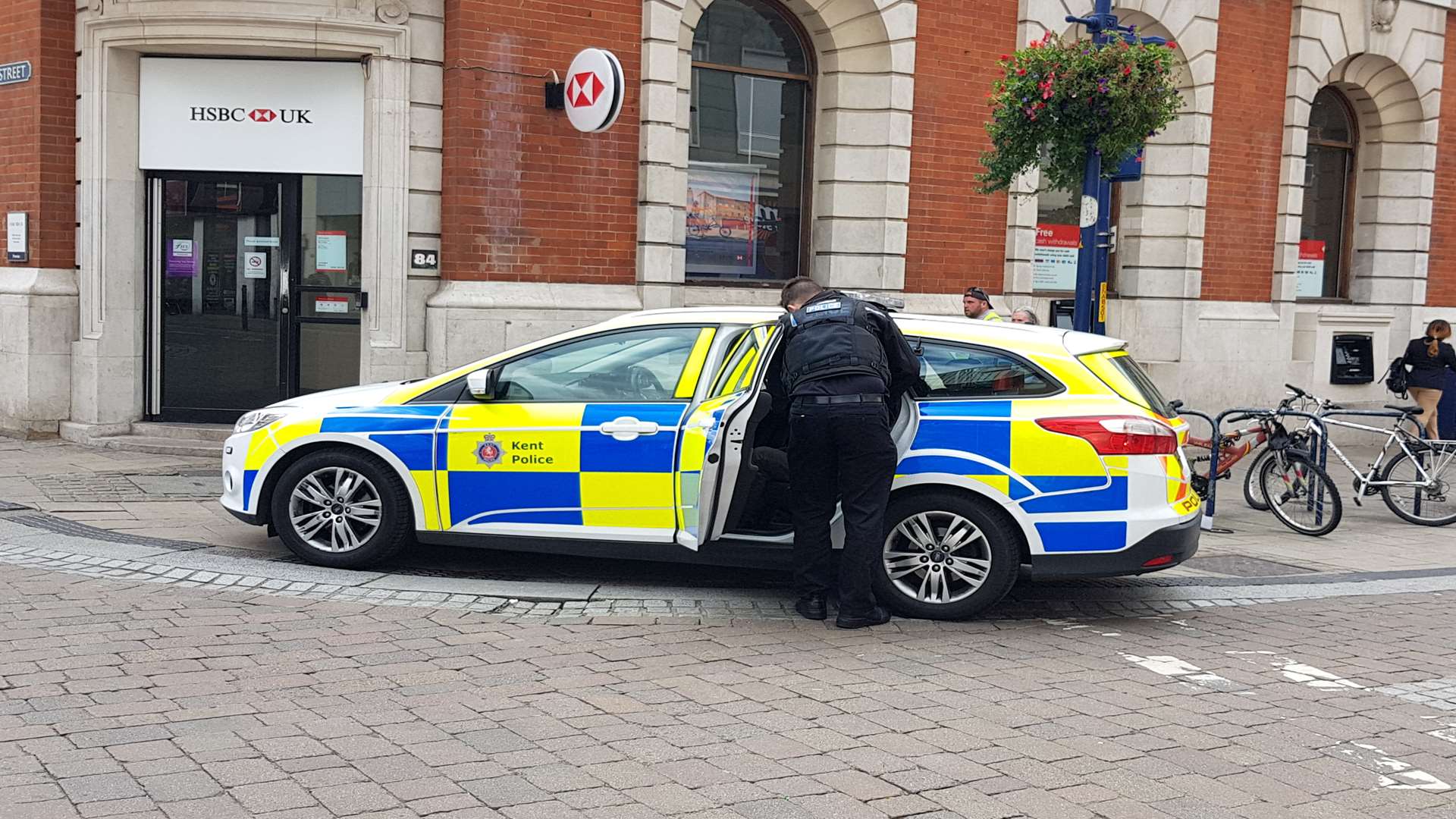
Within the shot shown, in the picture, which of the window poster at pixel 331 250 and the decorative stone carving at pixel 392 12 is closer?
the decorative stone carving at pixel 392 12

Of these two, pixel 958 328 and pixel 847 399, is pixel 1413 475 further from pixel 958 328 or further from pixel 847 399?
pixel 847 399

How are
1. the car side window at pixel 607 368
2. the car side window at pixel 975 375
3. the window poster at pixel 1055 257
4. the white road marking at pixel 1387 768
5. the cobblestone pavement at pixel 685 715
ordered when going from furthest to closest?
the window poster at pixel 1055 257 → the car side window at pixel 607 368 → the car side window at pixel 975 375 → the white road marking at pixel 1387 768 → the cobblestone pavement at pixel 685 715

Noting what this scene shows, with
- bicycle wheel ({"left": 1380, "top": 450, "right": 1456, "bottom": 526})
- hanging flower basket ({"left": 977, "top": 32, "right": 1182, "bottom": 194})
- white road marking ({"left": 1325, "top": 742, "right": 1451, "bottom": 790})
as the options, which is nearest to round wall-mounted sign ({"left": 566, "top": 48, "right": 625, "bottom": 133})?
hanging flower basket ({"left": 977, "top": 32, "right": 1182, "bottom": 194})

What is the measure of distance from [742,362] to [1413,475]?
6.90 metres

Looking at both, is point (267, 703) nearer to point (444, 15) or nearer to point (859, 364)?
point (859, 364)

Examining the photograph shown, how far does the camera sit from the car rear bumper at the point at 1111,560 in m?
7.00

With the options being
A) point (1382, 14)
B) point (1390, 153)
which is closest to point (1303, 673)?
point (1382, 14)

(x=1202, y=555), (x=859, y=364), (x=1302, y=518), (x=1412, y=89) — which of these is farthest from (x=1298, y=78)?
(x=859, y=364)

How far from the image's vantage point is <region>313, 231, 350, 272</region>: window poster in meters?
12.9

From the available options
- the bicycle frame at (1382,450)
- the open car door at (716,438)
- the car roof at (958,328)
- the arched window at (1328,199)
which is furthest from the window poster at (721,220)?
the arched window at (1328,199)

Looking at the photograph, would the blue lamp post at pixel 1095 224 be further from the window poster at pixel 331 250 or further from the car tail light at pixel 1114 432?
the window poster at pixel 331 250

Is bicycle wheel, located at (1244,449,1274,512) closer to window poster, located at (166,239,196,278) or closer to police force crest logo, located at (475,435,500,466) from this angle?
police force crest logo, located at (475,435,500,466)

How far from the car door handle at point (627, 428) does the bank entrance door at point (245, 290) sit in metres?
6.27

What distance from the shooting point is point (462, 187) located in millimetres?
12617
